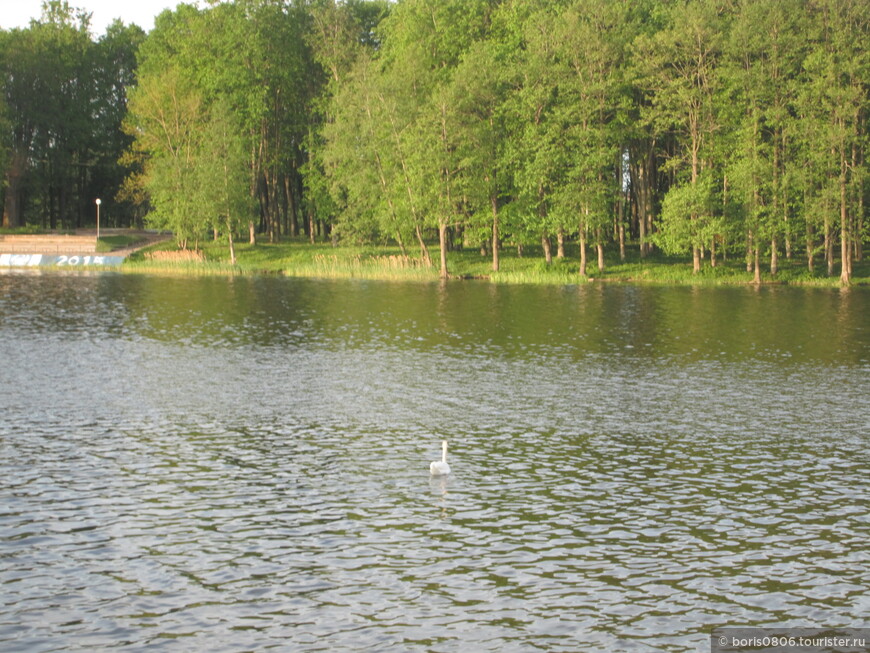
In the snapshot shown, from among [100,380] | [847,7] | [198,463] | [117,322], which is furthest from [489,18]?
[198,463]

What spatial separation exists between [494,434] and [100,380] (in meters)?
14.4

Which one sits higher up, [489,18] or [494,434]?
[489,18]

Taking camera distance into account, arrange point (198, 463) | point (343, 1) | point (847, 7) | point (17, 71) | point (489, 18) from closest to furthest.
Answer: point (198, 463)
point (847, 7)
point (489, 18)
point (343, 1)
point (17, 71)

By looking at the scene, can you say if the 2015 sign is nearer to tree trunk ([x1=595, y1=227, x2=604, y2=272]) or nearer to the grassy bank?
the grassy bank

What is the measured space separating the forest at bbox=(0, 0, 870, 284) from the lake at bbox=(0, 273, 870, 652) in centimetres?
3654

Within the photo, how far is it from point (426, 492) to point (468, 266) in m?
66.1

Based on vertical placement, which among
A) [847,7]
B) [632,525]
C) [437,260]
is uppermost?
[847,7]

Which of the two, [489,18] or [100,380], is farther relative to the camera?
[489,18]

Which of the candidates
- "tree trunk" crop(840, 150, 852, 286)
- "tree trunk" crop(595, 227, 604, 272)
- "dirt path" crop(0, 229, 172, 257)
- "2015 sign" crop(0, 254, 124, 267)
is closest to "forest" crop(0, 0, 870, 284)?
"tree trunk" crop(840, 150, 852, 286)

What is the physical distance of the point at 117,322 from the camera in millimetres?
48344

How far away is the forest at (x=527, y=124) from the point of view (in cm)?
7450

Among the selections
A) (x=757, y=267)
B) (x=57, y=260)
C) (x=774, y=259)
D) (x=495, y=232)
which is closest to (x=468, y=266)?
(x=495, y=232)

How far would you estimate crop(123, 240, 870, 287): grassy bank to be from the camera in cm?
7756

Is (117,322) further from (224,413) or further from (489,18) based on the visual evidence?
(489,18)
